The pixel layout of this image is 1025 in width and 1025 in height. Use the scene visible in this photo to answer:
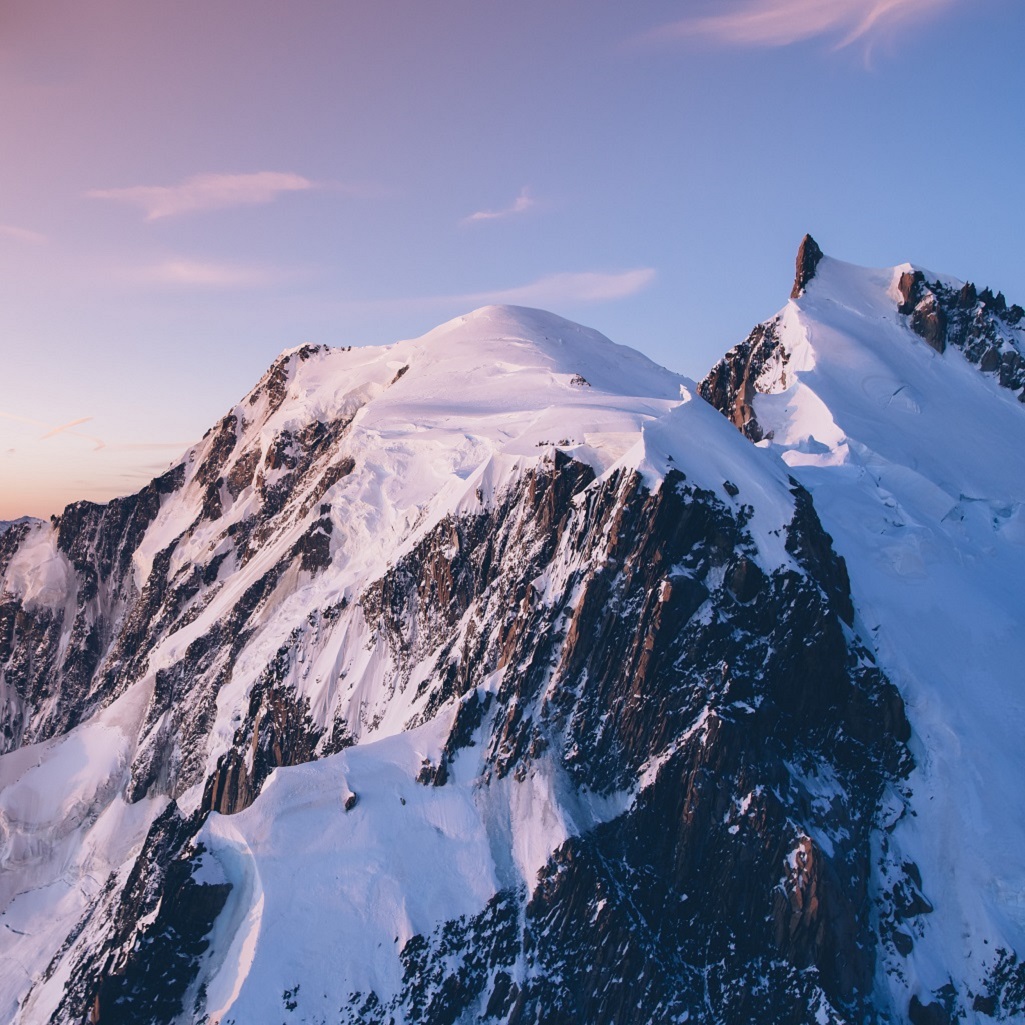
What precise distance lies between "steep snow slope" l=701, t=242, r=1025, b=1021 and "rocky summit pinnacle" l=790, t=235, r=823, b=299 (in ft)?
2.77

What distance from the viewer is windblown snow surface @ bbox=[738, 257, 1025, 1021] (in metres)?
60.6

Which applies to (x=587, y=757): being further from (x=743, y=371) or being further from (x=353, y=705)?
(x=743, y=371)

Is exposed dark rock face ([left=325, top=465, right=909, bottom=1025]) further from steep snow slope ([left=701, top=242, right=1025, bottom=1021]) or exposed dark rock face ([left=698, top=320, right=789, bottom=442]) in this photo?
exposed dark rock face ([left=698, top=320, right=789, bottom=442])

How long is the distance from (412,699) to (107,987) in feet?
89.7

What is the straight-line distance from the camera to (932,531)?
82125 millimetres

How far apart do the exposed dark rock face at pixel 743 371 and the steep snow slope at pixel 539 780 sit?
80.3ft

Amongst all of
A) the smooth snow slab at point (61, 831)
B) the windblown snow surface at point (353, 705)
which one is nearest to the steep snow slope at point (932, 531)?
the windblown snow surface at point (353, 705)

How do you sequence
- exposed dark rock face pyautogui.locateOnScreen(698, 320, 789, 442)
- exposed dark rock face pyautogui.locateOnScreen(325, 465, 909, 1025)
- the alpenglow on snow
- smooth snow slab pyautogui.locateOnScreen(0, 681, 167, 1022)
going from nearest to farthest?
exposed dark rock face pyautogui.locateOnScreen(325, 465, 909, 1025) → the alpenglow on snow → smooth snow slab pyautogui.locateOnScreen(0, 681, 167, 1022) → exposed dark rock face pyautogui.locateOnScreen(698, 320, 789, 442)

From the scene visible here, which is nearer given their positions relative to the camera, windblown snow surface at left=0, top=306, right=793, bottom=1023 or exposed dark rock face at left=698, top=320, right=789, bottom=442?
windblown snow surface at left=0, top=306, right=793, bottom=1023

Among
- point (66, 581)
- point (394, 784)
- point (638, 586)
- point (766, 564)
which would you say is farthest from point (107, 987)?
point (66, 581)

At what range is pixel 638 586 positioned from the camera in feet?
217

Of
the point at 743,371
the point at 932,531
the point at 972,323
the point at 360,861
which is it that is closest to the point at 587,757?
the point at 360,861

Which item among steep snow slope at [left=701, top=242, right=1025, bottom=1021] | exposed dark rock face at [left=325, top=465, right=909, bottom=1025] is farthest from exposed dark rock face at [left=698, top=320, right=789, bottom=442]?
exposed dark rock face at [left=325, top=465, right=909, bottom=1025]

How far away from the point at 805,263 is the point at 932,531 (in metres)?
51.0
